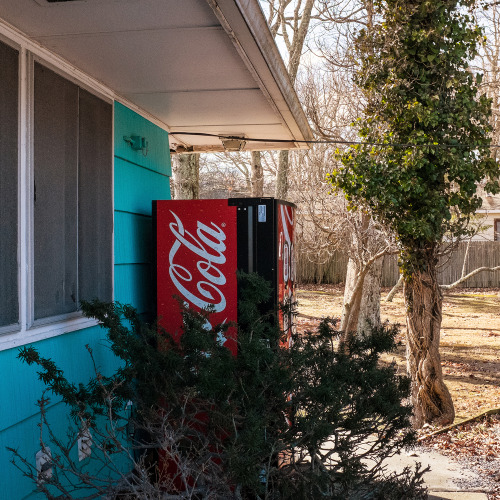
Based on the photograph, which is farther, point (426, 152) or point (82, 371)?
point (426, 152)

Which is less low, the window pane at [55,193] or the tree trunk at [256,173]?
the tree trunk at [256,173]

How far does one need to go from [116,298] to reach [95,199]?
81 cm

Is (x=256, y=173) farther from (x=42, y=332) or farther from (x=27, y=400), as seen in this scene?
(x=27, y=400)

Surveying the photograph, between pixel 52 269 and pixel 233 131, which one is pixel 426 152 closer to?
pixel 233 131

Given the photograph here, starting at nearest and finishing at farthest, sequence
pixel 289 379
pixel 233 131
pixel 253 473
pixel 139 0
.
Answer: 1. pixel 253 473
2. pixel 139 0
3. pixel 289 379
4. pixel 233 131

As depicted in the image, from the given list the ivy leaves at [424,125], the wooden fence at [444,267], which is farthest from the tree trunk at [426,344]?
the wooden fence at [444,267]

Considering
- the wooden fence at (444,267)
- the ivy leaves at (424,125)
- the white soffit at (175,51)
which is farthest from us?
the wooden fence at (444,267)

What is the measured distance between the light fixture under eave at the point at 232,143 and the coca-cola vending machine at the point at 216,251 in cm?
181

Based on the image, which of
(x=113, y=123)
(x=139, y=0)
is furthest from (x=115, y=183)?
(x=139, y=0)

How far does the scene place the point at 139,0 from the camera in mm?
2869

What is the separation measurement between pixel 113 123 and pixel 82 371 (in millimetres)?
1851

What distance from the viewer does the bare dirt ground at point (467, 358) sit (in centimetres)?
646

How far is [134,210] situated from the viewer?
5051 mm

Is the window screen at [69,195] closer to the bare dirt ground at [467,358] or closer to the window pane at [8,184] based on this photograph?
the window pane at [8,184]
